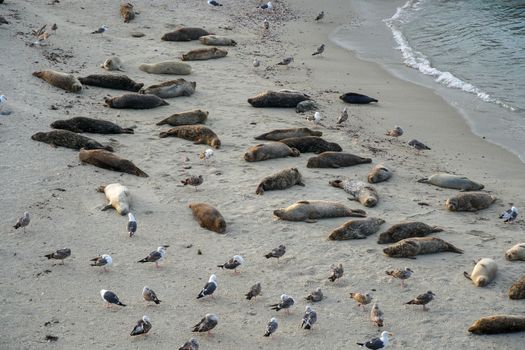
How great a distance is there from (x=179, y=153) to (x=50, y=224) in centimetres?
393

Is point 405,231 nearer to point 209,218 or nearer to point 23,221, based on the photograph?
point 209,218

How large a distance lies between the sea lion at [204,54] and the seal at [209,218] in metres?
9.83

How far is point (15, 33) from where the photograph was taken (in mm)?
19328

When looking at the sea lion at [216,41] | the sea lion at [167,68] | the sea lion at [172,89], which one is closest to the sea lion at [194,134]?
the sea lion at [172,89]

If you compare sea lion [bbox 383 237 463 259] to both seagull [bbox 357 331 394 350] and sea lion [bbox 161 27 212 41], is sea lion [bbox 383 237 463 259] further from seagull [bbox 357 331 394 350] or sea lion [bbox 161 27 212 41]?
sea lion [bbox 161 27 212 41]

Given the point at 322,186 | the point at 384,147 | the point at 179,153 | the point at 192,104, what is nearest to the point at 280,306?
the point at 322,186

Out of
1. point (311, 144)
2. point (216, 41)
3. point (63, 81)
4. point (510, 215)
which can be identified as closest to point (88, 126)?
point (63, 81)

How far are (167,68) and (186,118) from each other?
13.2 ft

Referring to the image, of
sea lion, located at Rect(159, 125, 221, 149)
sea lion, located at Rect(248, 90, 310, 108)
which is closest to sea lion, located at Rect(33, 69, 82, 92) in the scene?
sea lion, located at Rect(159, 125, 221, 149)

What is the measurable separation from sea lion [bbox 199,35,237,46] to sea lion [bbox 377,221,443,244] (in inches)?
480

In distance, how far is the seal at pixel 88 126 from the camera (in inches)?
560

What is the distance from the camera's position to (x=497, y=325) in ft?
28.0

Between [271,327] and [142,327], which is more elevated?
[271,327]

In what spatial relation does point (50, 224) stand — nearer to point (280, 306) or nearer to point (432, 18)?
point (280, 306)
